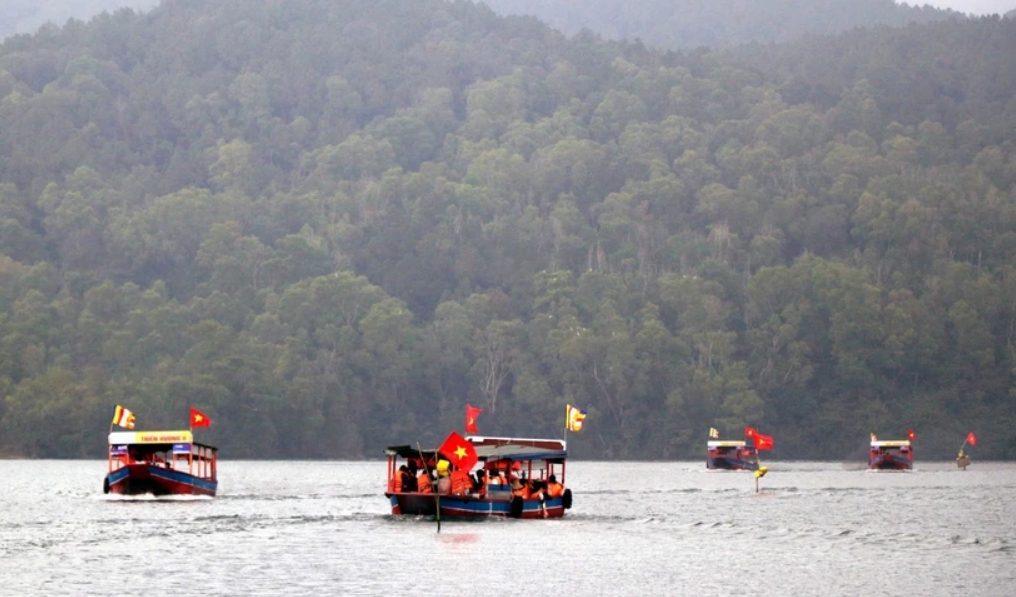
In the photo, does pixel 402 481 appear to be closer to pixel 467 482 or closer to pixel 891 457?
pixel 467 482

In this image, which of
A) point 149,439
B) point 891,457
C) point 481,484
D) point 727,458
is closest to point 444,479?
point 481,484

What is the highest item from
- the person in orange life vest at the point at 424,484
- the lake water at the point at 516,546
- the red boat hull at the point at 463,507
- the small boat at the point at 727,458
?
the small boat at the point at 727,458

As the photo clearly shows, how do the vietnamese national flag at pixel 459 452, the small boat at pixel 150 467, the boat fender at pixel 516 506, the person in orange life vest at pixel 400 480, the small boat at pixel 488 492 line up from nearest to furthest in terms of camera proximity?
the vietnamese national flag at pixel 459 452
the small boat at pixel 488 492
the boat fender at pixel 516 506
the person in orange life vest at pixel 400 480
the small boat at pixel 150 467

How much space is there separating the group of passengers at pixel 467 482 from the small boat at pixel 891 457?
70507mm

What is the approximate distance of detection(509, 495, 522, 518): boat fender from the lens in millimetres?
68188

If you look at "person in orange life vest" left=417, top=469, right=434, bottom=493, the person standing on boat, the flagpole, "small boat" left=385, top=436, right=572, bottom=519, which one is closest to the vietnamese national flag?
"small boat" left=385, top=436, right=572, bottom=519

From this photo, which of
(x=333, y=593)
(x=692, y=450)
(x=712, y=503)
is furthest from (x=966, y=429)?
(x=333, y=593)

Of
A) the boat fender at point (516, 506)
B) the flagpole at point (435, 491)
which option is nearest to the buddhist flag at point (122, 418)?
the flagpole at point (435, 491)

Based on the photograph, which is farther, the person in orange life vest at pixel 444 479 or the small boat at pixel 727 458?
the small boat at pixel 727 458

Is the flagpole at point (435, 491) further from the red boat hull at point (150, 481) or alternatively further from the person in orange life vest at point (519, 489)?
the red boat hull at point (150, 481)

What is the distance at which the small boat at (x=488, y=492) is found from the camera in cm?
6638

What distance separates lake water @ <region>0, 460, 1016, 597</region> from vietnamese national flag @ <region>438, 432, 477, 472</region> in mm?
2630

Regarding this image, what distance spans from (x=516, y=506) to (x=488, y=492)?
1.20 m

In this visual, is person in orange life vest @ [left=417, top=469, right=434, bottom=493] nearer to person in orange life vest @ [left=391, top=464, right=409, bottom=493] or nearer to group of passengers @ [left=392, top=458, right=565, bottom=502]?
group of passengers @ [left=392, top=458, right=565, bottom=502]
